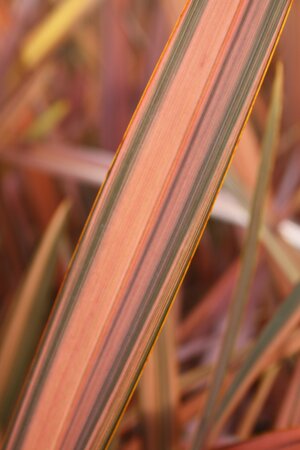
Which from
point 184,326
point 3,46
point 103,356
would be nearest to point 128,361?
point 103,356

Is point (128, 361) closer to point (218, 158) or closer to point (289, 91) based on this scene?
point (218, 158)

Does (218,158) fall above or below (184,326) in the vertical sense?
above

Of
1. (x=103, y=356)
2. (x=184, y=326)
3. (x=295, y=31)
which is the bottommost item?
Answer: (x=184, y=326)

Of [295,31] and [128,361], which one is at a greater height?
[295,31]

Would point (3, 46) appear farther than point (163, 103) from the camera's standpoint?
Yes

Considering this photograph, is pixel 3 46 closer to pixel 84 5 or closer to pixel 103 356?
pixel 84 5

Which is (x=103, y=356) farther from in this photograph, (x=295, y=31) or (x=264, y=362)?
(x=295, y=31)

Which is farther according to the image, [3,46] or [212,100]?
[3,46]

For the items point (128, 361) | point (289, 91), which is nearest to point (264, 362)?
point (128, 361)
